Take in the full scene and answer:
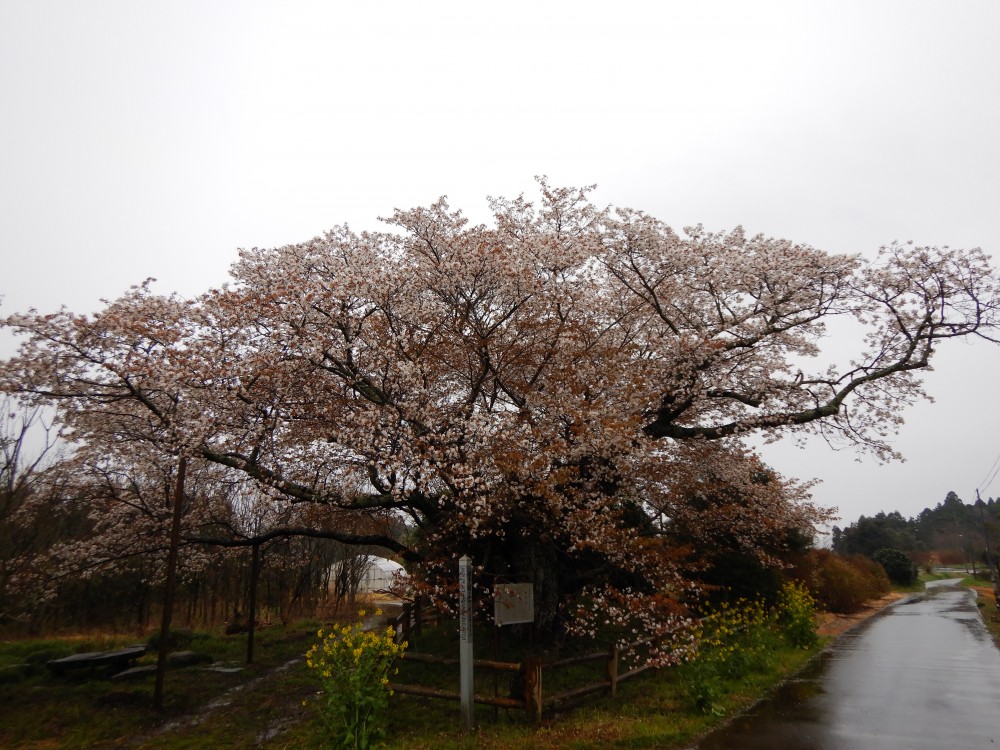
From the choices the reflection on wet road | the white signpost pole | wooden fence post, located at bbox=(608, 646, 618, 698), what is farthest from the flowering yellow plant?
wooden fence post, located at bbox=(608, 646, 618, 698)

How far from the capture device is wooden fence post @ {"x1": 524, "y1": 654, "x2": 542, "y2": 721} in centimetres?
827

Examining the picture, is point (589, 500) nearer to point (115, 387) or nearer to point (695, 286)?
point (695, 286)

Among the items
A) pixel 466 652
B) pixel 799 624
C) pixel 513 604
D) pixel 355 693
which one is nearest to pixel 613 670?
pixel 513 604

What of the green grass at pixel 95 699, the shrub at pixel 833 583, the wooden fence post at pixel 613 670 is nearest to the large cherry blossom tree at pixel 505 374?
the wooden fence post at pixel 613 670

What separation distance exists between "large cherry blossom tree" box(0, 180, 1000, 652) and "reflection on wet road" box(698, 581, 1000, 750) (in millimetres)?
2320

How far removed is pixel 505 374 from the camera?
482 inches

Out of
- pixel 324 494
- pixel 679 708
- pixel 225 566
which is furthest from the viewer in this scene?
pixel 225 566

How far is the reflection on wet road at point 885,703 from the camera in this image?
24.5ft

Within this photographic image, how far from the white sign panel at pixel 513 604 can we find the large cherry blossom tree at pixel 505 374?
1026mm

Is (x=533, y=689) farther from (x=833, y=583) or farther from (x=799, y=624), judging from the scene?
(x=833, y=583)

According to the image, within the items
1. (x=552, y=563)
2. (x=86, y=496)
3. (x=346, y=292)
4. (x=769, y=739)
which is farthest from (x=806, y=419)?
(x=86, y=496)

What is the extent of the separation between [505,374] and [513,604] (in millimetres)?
4374

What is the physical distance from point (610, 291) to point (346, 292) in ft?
21.7

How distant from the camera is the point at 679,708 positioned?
9164 millimetres
